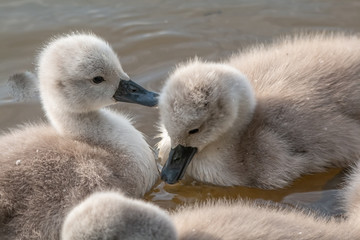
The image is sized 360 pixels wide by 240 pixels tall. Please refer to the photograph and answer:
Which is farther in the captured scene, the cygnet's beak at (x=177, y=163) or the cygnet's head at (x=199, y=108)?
the cygnet's beak at (x=177, y=163)

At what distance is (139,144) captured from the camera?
4180 millimetres

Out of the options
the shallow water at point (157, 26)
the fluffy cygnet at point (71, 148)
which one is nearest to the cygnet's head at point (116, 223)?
the fluffy cygnet at point (71, 148)

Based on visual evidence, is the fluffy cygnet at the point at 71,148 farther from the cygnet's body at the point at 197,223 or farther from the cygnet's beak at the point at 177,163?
the cygnet's body at the point at 197,223

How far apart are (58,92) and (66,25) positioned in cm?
209

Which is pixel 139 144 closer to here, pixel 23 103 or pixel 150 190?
pixel 150 190

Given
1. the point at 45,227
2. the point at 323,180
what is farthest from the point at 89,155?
the point at 323,180

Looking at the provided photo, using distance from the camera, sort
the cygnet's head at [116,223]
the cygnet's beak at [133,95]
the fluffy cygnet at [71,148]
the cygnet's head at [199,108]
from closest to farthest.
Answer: the cygnet's head at [116,223], the fluffy cygnet at [71,148], the cygnet's head at [199,108], the cygnet's beak at [133,95]

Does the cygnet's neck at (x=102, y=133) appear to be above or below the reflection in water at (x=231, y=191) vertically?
above

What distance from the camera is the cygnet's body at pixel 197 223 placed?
2838 millimetres

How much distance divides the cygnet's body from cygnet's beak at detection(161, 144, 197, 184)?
1.73ft

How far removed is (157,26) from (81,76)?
2.14m

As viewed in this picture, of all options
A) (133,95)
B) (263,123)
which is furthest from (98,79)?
(263,123)

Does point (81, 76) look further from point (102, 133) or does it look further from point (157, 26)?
point (157, 26)

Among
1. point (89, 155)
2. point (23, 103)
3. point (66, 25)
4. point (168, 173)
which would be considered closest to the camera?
point (89, 155)
